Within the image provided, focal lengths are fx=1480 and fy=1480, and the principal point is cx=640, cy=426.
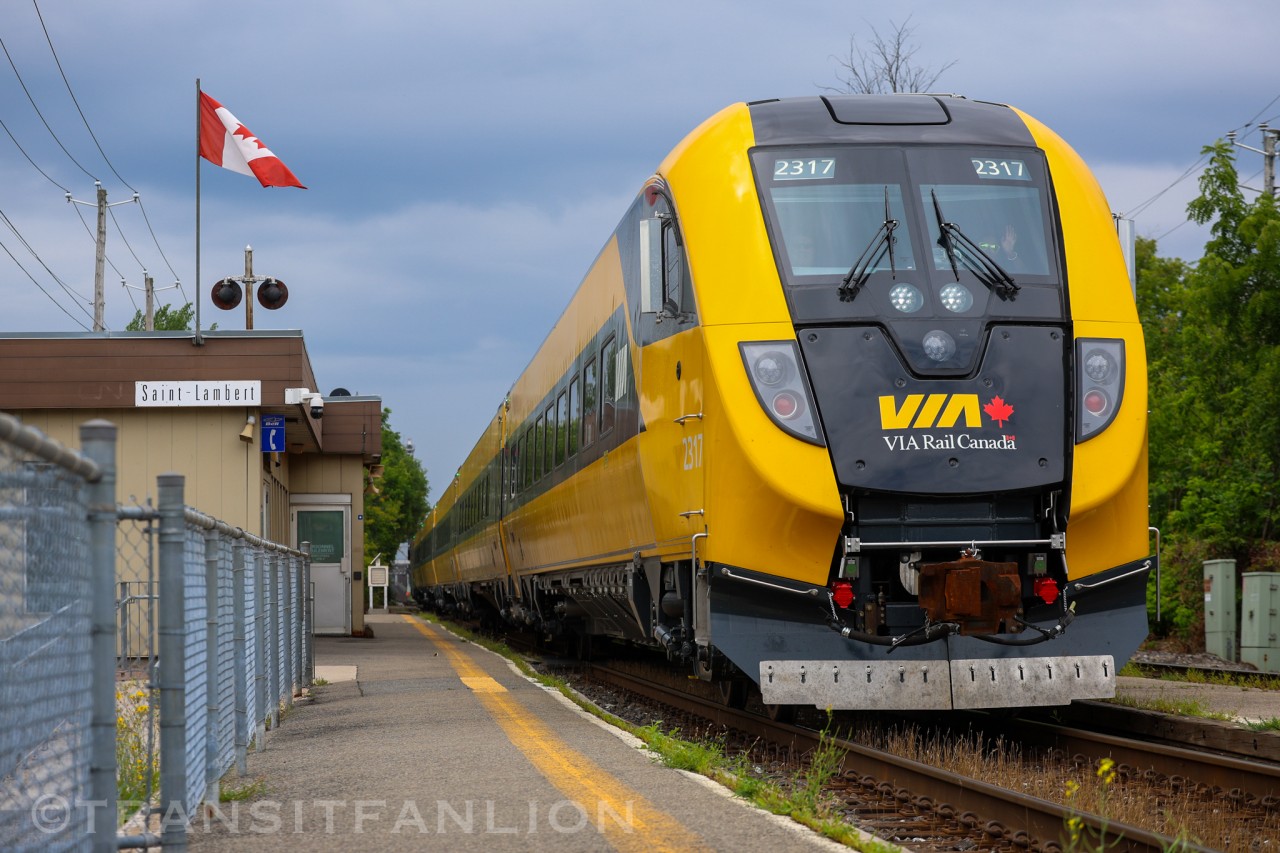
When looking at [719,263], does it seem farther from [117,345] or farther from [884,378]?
[117,345]

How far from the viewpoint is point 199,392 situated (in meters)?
19.7

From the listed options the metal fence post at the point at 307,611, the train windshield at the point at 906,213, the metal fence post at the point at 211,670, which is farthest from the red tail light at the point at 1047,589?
the metal fence post at the point at 307,611

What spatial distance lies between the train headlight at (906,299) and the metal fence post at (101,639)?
509 cm

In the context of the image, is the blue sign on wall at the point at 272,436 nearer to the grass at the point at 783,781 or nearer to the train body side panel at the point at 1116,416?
the grass at the point at 783,781

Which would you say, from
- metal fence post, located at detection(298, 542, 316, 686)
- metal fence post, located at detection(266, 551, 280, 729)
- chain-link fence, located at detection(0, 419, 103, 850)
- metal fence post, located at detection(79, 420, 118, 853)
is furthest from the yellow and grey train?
metal fence post, located at detection(298, 542, 316, 686)

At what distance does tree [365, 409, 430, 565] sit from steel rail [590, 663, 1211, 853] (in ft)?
219

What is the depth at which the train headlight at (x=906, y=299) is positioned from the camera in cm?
823

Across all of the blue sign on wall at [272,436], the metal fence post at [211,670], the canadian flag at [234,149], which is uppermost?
the canadian flag at [234,149]

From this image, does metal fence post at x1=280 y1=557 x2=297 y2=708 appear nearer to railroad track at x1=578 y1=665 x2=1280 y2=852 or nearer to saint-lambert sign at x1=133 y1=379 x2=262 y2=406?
railroad track at x1=578 y1=665 x2=1280 y2=852

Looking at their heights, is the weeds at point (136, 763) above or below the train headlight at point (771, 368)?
below

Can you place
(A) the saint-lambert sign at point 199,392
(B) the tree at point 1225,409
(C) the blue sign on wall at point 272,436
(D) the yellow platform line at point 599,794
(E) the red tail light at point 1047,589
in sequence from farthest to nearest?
(B) the tree at point 1225,409 < (C) the blue sign on wall at point 272,436 < (A) the saint-lambert sign at point 199,392 < (E) the red tail light at point 1047,589 < (D) the yellow platform line at point 599,794

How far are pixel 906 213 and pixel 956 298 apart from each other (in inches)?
26.2

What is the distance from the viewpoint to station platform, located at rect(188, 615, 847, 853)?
5484 mm

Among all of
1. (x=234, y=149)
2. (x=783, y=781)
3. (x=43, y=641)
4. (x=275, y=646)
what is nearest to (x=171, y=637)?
(x=43, y=641)
